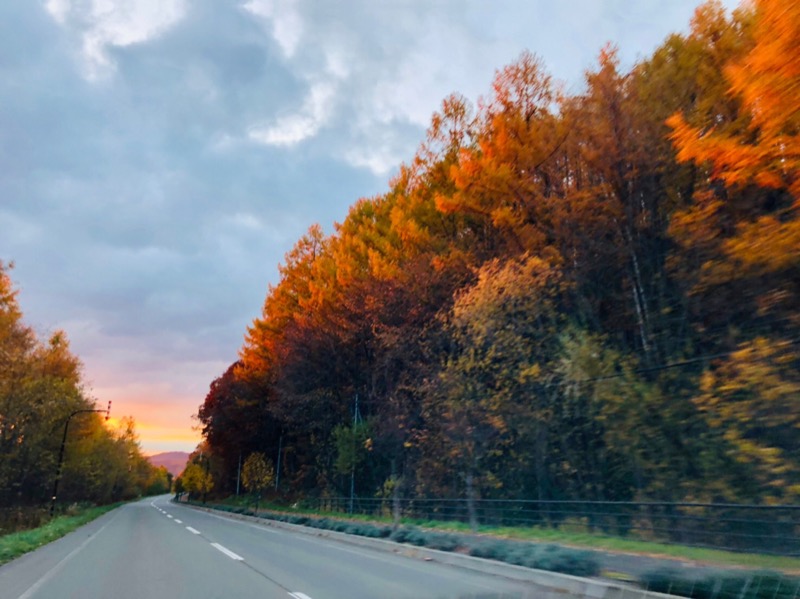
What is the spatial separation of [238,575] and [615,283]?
14.9 m

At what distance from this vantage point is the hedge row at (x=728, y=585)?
691 centimetres

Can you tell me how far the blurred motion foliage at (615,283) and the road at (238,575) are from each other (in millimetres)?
6531

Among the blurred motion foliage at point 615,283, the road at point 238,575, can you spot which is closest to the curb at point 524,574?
the road at point 238,575

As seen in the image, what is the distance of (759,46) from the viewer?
9750 millimetres

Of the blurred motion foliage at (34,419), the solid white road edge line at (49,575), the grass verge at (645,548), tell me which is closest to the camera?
the solid white road edge line at (49,575)

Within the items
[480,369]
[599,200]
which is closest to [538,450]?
[480,369]

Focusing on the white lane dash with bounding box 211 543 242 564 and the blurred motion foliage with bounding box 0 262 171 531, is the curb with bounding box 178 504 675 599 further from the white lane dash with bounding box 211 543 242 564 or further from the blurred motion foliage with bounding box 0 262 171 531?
the blurred motion foliage with bounding box 0 262 171 531

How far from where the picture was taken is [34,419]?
33.7m

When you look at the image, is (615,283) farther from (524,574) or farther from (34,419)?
(34,419)

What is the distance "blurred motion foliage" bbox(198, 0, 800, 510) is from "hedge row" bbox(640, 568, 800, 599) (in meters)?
5.38

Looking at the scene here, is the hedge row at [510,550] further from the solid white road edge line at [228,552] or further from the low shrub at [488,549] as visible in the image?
the solid white road edge line at [228,552]

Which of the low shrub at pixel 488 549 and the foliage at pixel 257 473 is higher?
the foliage at pixel 257 473

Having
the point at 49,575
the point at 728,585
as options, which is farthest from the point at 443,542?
the point at 728,585

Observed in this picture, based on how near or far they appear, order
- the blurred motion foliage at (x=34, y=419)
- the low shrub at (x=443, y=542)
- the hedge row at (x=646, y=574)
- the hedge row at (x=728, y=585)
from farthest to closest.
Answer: the blurred motion foliage at (x=34, y=419)
the low shrub at (x=443, y=542)
the hedge row at (x=646, y=574)
the hedge row at (x=728, y=585)
